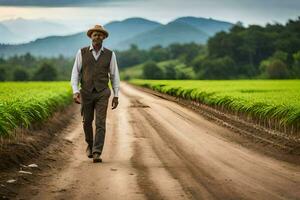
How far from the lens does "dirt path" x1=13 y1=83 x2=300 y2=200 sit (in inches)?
284

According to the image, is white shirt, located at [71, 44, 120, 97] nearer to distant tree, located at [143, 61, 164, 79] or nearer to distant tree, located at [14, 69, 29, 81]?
distant tree, located at [143, 61, 164, 79]

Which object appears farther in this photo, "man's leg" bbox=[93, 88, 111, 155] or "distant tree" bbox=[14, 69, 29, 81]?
"distant tree" bbox=[14, 69, 29, 81]

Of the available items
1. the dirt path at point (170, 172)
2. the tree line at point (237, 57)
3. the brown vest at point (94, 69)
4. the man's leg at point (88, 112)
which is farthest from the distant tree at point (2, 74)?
the brown vest at point (94, 69)

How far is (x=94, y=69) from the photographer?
10.2 metres

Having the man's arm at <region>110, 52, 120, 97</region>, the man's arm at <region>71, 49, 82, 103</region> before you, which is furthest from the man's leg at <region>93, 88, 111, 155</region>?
the man's arm at <region>71, 49, 82, 103</region>

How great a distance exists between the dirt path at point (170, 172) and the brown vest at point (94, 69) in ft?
4.62

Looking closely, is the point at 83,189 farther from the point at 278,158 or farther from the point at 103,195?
the point at 278,158

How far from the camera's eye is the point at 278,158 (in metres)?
10.8

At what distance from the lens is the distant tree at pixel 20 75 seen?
133 meters

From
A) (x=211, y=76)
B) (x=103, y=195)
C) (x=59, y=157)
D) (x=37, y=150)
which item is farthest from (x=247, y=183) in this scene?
(x=211, y=76)

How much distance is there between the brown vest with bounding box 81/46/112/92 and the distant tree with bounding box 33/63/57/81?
4819 inches

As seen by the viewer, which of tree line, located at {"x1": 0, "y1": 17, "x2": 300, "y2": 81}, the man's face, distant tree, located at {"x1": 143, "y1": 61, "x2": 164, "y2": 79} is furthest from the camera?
distant tree, located at {"x1": 143, "y1": 61, "x2": 164, "y2": 79}

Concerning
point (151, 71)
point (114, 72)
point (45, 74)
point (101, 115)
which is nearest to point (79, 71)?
point (114, 72)

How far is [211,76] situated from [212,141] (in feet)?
352
